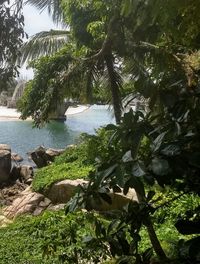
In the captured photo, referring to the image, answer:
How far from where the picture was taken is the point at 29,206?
785 cm

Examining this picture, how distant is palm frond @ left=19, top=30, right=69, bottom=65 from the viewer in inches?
430

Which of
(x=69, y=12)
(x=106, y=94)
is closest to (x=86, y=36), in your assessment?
(x=69, y=12)

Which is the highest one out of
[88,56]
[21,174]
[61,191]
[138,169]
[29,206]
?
[88,56]

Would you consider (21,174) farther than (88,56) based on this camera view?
Yes

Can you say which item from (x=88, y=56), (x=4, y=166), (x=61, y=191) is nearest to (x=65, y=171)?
(x=61, y=191)

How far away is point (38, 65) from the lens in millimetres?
8820

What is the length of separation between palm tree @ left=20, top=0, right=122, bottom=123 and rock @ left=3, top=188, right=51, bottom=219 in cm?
254

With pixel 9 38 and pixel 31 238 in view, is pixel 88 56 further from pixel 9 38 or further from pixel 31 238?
pixel 9 38

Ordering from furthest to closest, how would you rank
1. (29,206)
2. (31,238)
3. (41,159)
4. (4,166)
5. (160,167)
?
(41,159)
(4,166)
(29,206)
(31,238)
(160,167)

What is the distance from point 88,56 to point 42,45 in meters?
2.94

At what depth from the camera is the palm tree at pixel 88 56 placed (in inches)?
331

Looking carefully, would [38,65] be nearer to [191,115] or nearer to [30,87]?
[30,87]

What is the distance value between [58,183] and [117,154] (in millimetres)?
7060

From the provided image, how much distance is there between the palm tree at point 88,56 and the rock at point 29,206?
254 cm
